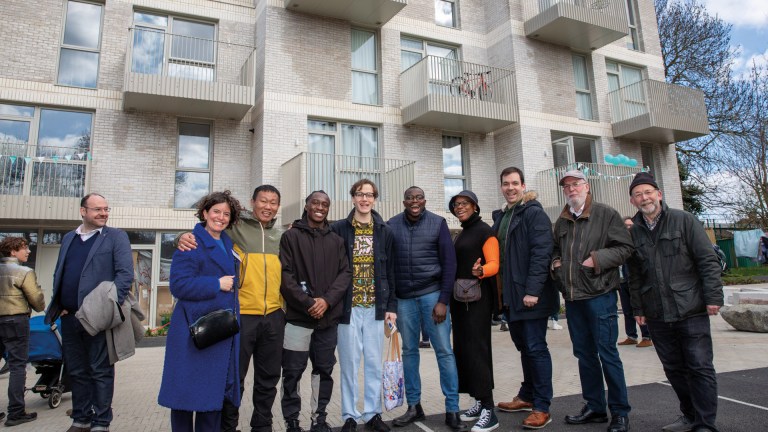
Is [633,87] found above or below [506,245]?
above

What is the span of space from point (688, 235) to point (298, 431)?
359cm

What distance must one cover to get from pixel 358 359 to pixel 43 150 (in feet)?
33.7

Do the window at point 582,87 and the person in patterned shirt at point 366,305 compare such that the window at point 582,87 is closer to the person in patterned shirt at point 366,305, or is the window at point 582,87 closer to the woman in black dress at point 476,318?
the woman in black dress at point 476,318

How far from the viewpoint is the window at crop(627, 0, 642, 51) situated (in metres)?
17.7

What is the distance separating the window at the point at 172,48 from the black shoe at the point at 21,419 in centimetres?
898

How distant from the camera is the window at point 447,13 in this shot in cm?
1523

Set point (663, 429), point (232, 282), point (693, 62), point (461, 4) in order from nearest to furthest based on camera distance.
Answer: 1. point (232, 282)
2. point (663, 429)
3. point (461, 4)
4. point (693, 62)

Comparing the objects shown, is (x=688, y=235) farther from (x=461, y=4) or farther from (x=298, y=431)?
(x=461, y=4)

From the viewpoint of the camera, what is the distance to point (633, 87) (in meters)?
16.4

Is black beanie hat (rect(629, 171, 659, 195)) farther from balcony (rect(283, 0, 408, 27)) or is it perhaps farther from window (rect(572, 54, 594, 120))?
window (rect(572, 54, 594, 120))

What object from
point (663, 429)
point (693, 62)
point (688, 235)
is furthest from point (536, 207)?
point (693, 62)

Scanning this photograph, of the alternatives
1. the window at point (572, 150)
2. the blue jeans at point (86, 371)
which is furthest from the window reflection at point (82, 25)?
the window at point (572, 150)

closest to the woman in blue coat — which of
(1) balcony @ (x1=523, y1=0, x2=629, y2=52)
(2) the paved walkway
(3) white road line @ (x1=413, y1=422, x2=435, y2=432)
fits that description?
(2) the paved walkway

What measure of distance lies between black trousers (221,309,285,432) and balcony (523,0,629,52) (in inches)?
535
